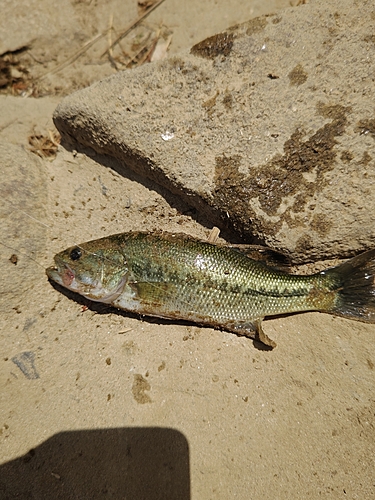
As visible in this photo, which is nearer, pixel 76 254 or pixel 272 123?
pixel 272 123

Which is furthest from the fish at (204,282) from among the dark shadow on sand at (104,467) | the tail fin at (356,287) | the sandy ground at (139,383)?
the dark shadow on sand at (104,467)

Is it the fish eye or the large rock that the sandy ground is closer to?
the fish eye

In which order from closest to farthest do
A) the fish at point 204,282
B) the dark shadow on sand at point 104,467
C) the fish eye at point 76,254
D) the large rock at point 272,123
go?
1. the dark shadow on sand at point 104,467
2. the large rock at point 272,123
3. the fish at point 204,282
4. the fish eye at point 76,254

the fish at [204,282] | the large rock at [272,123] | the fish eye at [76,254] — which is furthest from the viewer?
the fish eye at [76,254]

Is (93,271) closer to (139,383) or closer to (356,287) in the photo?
(139,383)

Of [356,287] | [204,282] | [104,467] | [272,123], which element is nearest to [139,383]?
[104,467]

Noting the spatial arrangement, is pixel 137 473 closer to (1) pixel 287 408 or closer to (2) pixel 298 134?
(1) pixel 287 408

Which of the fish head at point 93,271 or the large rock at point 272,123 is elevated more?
the large rock at point 272,123

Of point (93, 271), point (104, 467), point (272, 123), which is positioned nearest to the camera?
point (104, 467)

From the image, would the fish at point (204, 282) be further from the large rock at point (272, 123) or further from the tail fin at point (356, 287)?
the large rock at point (272, 123)
